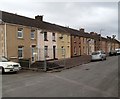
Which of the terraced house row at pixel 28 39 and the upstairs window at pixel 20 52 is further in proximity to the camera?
the upstairs window at pixel 20 52

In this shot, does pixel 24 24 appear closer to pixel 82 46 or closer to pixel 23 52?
pixel 23 52

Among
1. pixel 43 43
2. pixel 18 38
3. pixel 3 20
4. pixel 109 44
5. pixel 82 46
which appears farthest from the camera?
pixel 109 44

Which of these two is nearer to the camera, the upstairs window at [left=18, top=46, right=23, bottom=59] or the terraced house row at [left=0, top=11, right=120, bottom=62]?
the terraced house row at [left=0, top=11, right=120, bottom=62]

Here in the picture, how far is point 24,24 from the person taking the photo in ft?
110

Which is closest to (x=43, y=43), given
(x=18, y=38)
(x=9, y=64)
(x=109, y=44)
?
(x=18, y=38)

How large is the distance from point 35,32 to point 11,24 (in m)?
6.17

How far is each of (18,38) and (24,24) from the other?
8.71 feet

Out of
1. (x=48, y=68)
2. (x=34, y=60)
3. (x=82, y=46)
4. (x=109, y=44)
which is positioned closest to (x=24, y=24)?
(x=34, y=60)

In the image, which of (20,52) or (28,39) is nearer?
(20,52)

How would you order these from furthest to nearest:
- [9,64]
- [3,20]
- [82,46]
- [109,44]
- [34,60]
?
[109,44] → [82,46] → [34,60] → [3,20] → [9,64]

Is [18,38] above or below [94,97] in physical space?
above

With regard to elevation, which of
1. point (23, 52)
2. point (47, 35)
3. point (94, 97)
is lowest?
point (94, 97)

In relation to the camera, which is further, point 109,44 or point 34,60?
point 109,44

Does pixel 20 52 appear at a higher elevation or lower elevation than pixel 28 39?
lower
